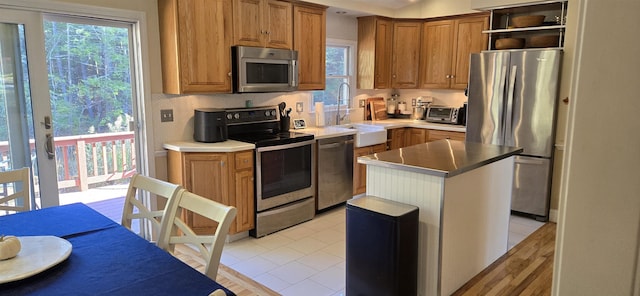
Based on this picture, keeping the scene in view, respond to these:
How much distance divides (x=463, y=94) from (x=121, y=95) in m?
4.26

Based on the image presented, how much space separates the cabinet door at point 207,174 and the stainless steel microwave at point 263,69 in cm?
74

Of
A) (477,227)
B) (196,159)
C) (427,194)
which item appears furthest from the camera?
(196,159)

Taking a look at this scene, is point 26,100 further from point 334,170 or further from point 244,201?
point 334,170

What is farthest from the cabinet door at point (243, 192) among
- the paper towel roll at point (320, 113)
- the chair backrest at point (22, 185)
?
the chair backrest at point (22, 185)

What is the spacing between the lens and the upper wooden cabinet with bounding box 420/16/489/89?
5.25 m

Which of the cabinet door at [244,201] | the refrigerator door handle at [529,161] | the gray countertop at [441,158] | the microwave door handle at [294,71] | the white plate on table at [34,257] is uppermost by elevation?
the microwave door handle at [294,71]

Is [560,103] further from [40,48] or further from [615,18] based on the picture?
[40,48]

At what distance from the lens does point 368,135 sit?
4.95m

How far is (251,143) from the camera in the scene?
3.80 metres

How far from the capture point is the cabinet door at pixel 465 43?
5.18 meters

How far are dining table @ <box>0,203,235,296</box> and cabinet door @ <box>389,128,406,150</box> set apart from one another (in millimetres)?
3982

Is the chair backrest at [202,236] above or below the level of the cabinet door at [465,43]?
below

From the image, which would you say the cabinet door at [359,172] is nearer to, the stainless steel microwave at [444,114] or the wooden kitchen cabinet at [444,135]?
the wooden kitchen cabinet at [444,135]

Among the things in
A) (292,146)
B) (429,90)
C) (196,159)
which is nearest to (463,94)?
(429,90)
